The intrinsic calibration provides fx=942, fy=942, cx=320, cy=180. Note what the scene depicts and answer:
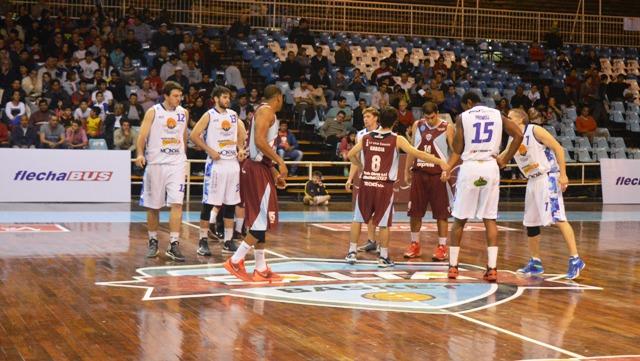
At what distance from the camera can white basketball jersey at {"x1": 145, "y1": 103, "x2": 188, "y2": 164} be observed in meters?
11.0

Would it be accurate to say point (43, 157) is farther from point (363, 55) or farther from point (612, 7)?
point (612, 7)

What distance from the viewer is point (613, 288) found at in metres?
9.49

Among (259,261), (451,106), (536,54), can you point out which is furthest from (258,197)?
(536,54)

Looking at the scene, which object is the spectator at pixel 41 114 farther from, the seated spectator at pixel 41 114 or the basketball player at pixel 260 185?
the basketball player at pixel 260 185

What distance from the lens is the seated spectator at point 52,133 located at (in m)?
19.3

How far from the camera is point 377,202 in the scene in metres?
10.7

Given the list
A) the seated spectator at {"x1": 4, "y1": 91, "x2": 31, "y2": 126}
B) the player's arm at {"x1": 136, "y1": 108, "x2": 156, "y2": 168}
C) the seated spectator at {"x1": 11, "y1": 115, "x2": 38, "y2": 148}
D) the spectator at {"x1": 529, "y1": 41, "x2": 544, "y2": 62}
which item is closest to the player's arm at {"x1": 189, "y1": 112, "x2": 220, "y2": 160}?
the player's arm at {"x1": 136, "y1": 108, "x2": 156, "y2": 168}

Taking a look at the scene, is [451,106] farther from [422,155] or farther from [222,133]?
[422,155]

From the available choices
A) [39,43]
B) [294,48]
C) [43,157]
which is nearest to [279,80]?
[294,48]

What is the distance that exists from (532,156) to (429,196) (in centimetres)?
182

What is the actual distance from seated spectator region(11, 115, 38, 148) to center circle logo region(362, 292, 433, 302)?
40.9ft

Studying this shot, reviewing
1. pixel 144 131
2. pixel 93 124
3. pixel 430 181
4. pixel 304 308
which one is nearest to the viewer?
pixel 304 308

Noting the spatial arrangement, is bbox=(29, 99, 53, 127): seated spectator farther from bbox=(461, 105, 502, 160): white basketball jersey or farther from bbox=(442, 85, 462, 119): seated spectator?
bbox=(461, 105, 502, 160): white basketball jersey

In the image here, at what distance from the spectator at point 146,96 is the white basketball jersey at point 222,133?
1037 cm
